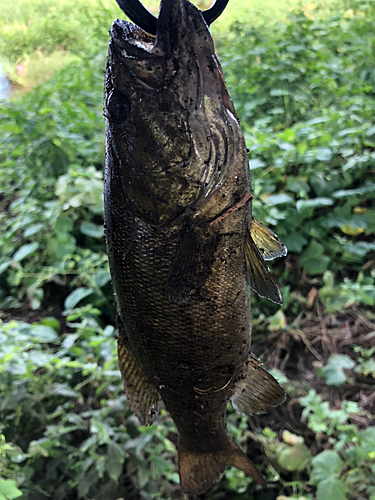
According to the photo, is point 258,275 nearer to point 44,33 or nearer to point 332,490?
point 332,490

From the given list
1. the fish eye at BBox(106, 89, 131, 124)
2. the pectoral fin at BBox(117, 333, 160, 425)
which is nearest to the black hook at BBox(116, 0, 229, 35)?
the fish eye at BBox(106, 89, 131, 124)

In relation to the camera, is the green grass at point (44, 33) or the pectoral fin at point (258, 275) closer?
the pectoral fin at point (258, 275)

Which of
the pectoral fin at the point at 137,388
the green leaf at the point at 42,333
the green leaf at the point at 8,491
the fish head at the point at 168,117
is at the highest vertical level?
the fish head at the point at 168,117

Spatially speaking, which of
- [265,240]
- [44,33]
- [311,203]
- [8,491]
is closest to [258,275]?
[265,240]

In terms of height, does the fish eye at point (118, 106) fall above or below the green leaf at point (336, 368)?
above

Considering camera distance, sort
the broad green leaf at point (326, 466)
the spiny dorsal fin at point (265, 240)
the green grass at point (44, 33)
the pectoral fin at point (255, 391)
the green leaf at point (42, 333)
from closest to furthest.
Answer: the spiny dorsal fin at point (265, 240) → the pectoral fin at point (255, 391) → the broad green leaf at point (326, 466) → the green leaf at point (42, 333) → the green grass at point (44, 33)

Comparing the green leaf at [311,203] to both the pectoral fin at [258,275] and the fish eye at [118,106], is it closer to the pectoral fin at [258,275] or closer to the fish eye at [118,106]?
the pectoral fin at [258,275]

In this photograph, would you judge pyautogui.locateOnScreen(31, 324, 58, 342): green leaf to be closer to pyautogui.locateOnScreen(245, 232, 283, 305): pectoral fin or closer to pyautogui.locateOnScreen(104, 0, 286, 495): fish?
pyautogui.locateOnScreen(104, 0, 286, 495): fish

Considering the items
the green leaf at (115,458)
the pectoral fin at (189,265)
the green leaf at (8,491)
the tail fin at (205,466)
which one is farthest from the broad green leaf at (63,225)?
the pectoral fin at (189,265)
